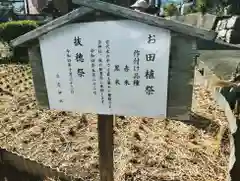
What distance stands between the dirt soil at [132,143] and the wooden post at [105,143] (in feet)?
1.82

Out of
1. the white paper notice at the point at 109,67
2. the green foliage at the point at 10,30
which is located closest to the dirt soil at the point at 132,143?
the white paper notice at the point at 109,67

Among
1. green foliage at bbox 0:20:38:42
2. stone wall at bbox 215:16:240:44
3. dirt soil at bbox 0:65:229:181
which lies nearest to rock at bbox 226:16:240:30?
stone wall at bbox 215:16:240:44

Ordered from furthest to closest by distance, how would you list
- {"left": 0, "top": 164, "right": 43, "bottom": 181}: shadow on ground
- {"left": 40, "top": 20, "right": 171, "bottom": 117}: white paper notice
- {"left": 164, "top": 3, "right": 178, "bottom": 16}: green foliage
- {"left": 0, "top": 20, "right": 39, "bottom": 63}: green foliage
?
{"left": 164, "top": 3, "right": 178, "bottom": 16}: green foliage
{"left": 0, "top": 20, "right": 39, "bottom": 63}: green foliage
{"left": 0, "top": 164, "right": 43, "bottom": 181}: shadow on ground
{"left": 40, "top": 20, "right": 171, "bottom": 117}: white paper notice

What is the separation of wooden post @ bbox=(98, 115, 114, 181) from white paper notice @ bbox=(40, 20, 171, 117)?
0.16 meters

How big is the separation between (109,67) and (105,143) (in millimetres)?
633

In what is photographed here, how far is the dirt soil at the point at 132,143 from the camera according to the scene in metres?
2.91

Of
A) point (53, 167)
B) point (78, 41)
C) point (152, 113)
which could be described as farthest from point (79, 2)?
point (53, 167)

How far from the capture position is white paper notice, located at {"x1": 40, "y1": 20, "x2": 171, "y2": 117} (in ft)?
5.69

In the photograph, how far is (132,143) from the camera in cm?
341

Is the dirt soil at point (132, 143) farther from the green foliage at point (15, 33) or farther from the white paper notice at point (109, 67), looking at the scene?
the green foliage at point (15, 33)

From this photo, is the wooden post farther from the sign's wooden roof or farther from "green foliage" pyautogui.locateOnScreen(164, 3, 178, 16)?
"green foliage" pyautogui.locateOnScreen(164, 3, 178, 16)

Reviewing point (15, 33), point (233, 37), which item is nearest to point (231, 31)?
point (233, 37)

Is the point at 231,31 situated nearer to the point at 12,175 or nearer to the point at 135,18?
the point at 12,175

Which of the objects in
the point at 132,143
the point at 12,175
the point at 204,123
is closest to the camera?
the point at 12,175
